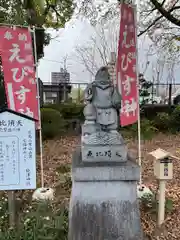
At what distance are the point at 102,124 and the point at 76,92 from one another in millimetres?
9136

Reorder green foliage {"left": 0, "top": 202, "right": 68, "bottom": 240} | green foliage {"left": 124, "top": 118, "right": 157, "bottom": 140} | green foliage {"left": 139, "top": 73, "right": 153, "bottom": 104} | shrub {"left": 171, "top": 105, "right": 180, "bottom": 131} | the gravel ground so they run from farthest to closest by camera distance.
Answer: green foliage {"left": 139, "top": 73, "right": 153, "bottom": 104}, shrub {"left": 171, "top": 105, "right": 180, "bottom": 131}, green foliage {"left": 124, "top": 118, "right": 157, "bottom": 140}, the gravel ground, green foliage {"left": 0, "top": 202, "right": 68, "bottom": 240}

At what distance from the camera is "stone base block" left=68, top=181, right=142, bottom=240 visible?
2.48m

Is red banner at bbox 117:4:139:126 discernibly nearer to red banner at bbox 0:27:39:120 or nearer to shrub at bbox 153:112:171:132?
red banner at bbox 0:27:39:120

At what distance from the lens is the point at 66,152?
6.70 metres

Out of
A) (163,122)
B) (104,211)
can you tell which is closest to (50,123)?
(163,122)

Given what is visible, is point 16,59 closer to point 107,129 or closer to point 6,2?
point 107,129

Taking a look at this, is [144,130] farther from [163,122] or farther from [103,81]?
[103,81]

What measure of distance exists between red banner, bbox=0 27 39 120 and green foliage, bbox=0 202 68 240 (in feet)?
4.51

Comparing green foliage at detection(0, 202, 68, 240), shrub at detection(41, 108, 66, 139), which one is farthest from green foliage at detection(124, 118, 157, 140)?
green foliage at detection(0, 202, 68, 240)

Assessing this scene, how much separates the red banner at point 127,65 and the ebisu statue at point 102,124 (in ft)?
2.85

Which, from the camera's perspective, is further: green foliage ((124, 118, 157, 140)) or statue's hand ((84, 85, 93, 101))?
green foliage ((124, 118, 157, 140))

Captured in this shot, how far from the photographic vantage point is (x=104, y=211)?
98.6 inches

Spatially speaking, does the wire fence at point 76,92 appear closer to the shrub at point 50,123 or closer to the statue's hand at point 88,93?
the shrub at point 50,123

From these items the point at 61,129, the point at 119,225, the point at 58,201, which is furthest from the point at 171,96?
the point at 119,225
